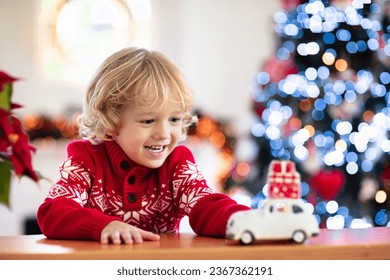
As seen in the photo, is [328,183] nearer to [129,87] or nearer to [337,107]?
[337,107]

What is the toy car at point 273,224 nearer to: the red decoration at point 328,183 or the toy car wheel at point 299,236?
the toy car wheel at point 299,236

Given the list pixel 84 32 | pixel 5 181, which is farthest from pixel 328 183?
pixel 5 181

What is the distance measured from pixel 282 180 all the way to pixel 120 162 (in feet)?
1.65

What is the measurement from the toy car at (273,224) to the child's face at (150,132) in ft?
1.15

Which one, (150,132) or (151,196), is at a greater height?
(150,132)

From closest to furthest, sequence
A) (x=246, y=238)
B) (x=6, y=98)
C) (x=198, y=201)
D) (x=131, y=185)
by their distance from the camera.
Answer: (x=6, y=98)
(x=246, y=238)
(x=198, y=201)
(x=131, y=185)

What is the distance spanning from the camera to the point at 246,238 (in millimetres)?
993

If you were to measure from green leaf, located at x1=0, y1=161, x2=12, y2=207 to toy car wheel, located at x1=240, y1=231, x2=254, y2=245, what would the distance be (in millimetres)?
332

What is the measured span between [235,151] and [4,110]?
3.64 meters

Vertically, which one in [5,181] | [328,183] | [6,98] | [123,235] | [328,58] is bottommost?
[328,183]

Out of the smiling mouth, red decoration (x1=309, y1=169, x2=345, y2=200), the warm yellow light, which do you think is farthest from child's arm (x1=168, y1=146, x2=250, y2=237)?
the warm yellow light
